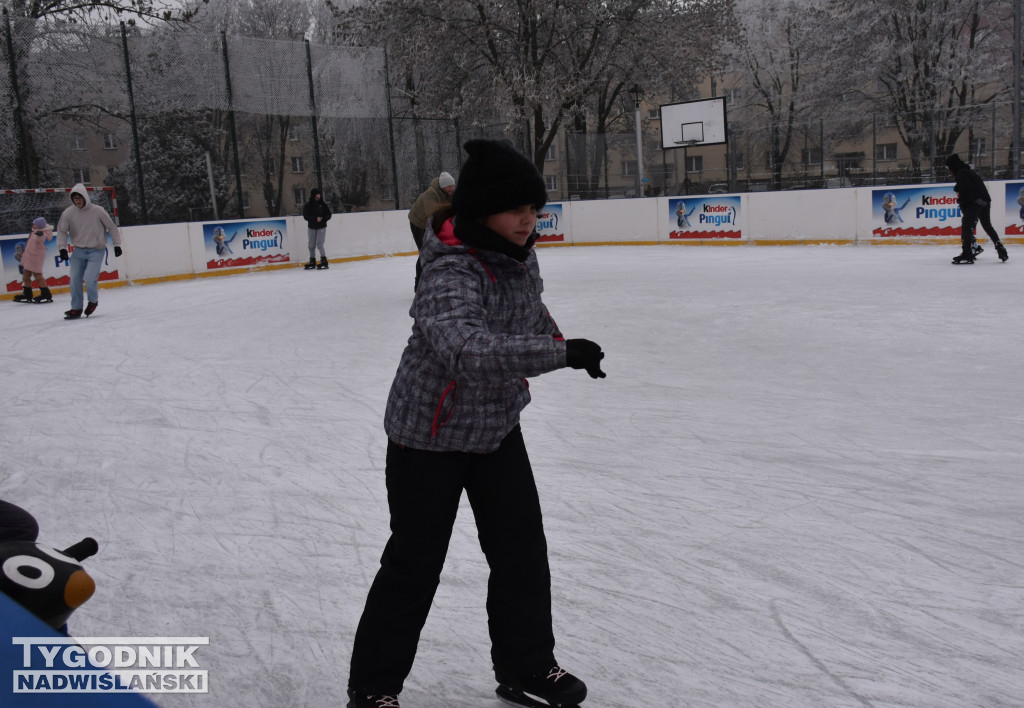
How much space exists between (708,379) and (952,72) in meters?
25.2

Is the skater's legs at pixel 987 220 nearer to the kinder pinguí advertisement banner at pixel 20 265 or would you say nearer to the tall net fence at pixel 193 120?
the tall net fence at pixel 193 120

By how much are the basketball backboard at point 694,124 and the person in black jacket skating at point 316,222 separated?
26.6 feet

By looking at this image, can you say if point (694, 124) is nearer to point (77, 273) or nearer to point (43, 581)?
point (77, 273)

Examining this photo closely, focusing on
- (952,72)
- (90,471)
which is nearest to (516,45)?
(952,72)

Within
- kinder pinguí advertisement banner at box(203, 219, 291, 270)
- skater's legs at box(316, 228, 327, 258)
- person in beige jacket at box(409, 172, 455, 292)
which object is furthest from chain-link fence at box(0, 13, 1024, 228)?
person in beige jacket at box(409, 172, 455, 292)

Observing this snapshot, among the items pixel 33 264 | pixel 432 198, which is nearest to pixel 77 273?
pixel 33 264

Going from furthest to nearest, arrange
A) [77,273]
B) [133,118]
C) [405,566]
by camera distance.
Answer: [133,118]
[77,273]
[405,566]

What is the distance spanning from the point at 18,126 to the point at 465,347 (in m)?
15.0

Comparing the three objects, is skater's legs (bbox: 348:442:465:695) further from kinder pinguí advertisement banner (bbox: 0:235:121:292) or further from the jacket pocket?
kinder pinguí advertisement banner (bbox: 0:235:121:292)

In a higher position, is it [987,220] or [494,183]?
[494,183]

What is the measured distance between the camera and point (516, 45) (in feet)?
81.0

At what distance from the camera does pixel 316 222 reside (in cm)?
1569

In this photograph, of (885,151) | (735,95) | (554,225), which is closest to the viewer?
A: (885,151)

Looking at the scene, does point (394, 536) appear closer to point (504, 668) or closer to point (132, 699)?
point (504, 668)
